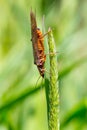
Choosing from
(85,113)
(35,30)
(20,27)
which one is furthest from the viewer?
(20,27)

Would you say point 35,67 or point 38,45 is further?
point 35,67

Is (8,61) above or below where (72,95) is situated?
above

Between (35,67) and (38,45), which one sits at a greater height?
(38,45)

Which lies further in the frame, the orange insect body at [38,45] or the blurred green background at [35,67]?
the blurred green background at [35,67]

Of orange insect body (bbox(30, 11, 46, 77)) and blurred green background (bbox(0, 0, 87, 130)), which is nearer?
orange insect body (bbox(30, 11, 46, 77))

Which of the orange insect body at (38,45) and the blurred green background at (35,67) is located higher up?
the orange insect body at (38,45)

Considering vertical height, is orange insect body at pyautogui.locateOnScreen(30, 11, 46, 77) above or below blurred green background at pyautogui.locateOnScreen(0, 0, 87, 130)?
above

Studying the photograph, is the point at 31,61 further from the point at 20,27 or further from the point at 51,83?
the point at 51,83

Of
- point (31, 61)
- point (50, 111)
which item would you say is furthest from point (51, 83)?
point (31, 61)
